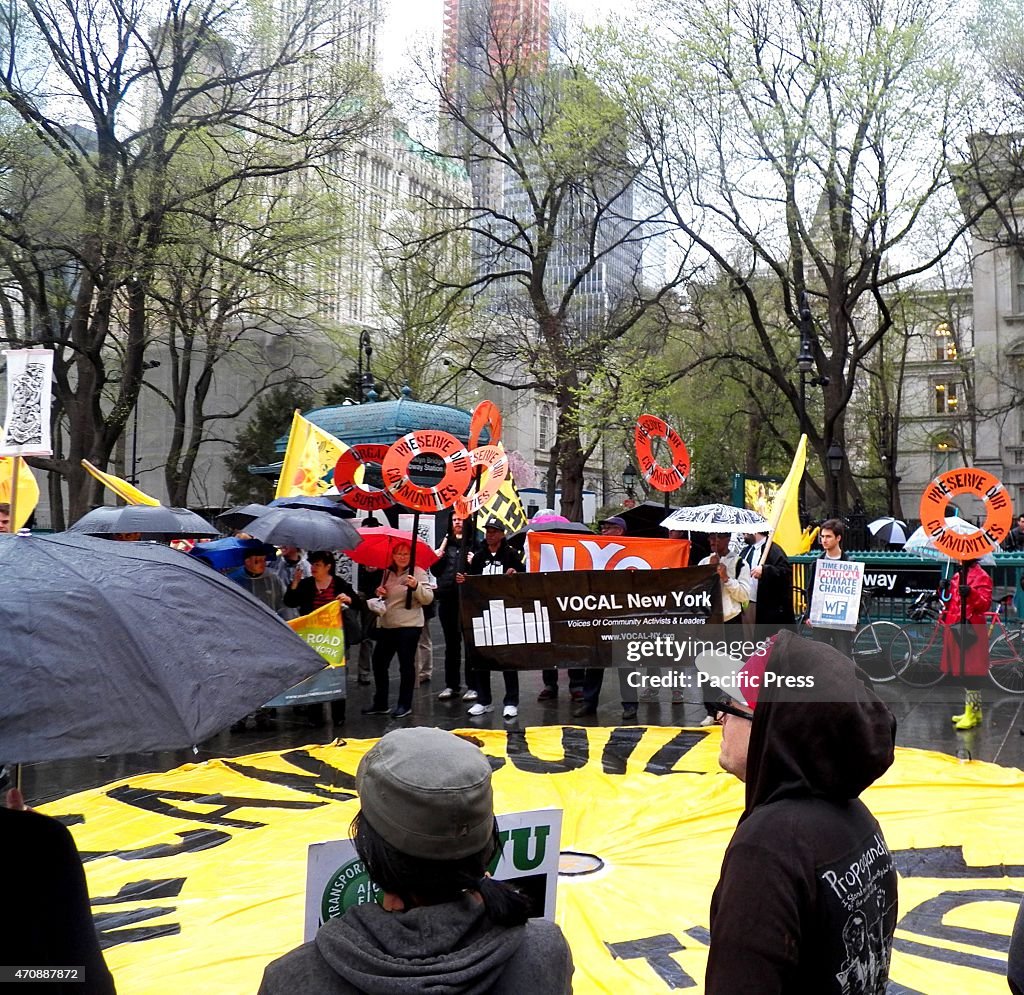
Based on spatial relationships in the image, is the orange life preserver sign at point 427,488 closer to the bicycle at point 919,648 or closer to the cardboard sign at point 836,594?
the cardboard sign at point 836,594

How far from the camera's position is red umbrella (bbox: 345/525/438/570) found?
11031 mm

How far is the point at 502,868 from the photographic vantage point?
12.5 ft

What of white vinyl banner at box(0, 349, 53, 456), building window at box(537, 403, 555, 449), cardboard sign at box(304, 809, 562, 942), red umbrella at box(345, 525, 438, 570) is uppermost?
building window at box(537, 403, 555, 449)

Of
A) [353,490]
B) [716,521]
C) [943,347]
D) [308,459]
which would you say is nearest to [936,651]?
[716,521]

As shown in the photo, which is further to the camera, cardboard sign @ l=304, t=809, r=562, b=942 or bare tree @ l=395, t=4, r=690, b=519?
bare tree @ l=395, t=4, r=690, b=519

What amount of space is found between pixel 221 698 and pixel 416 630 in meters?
Answer: 7.66

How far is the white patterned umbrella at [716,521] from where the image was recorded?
10102mm

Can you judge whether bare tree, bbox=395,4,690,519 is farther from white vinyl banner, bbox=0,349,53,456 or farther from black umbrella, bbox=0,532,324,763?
black umbrella, bbox=0,532,324,763

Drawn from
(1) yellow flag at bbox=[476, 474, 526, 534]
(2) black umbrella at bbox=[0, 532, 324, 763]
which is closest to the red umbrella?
(1) yellow flag at bbox=[476, 474, 526, 534]

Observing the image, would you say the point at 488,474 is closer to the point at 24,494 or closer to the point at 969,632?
the point at 24,494

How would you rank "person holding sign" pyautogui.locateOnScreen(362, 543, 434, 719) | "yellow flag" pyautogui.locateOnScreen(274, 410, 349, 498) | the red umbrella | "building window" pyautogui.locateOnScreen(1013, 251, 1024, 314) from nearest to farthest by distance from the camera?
"person holding sign" pyautogui.locateOnScreen(362, 543, 434, 719) → the red umbrella → "yellow flag" pyautogui.locateOnScreen(274, 410, 349, 498) → "building window" pyautogui.locateOnScreen(1013, 251, 1024, 314)

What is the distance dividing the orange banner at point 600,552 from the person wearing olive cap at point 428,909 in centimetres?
842

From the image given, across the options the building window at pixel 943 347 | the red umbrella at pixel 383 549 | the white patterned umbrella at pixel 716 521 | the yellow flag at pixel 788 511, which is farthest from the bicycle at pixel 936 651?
the building window at pixel 943 347

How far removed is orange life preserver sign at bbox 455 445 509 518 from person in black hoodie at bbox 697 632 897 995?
9753mm
